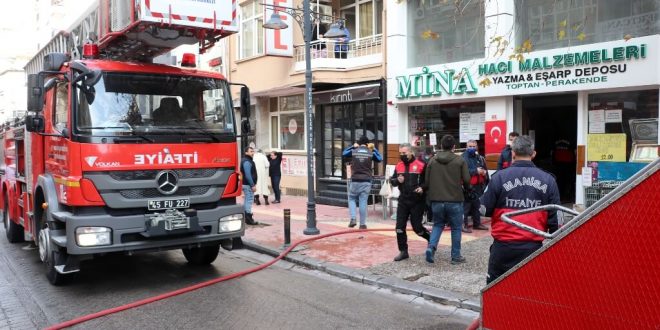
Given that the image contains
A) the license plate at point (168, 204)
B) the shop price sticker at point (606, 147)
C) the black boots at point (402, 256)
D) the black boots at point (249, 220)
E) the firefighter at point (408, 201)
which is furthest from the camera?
the black boots at point (249, 220)

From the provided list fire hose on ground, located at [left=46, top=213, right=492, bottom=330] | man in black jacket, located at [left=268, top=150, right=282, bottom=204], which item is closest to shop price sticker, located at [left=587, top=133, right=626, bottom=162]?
fire hose on ground, located at [left=46, top=213, right=492, bottom=330]

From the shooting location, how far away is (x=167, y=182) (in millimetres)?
6391

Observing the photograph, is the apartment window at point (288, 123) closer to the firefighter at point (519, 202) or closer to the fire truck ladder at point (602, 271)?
the firefighter at point (519, 202)

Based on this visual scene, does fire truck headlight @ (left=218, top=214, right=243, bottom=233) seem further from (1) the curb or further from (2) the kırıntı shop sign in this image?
(2) the kırıntı shop sign

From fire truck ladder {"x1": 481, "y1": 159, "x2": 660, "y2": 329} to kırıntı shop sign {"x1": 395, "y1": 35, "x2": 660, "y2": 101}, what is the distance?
5.55 meters

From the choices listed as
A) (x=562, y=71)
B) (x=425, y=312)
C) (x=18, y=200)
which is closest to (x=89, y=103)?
(x=18, y=200)

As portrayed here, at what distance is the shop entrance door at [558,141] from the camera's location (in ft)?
39.9

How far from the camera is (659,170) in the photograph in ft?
7.45

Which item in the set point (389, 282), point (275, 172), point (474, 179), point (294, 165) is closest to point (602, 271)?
point (389, 282)

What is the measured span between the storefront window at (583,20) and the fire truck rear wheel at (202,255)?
6556 millimetres

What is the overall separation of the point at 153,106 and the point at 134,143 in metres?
0.63

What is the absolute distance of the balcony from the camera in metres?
14.3

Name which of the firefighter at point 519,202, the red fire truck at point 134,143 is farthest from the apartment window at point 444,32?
the firefighter at point 519,202

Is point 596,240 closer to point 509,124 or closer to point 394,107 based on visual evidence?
point 509,124
